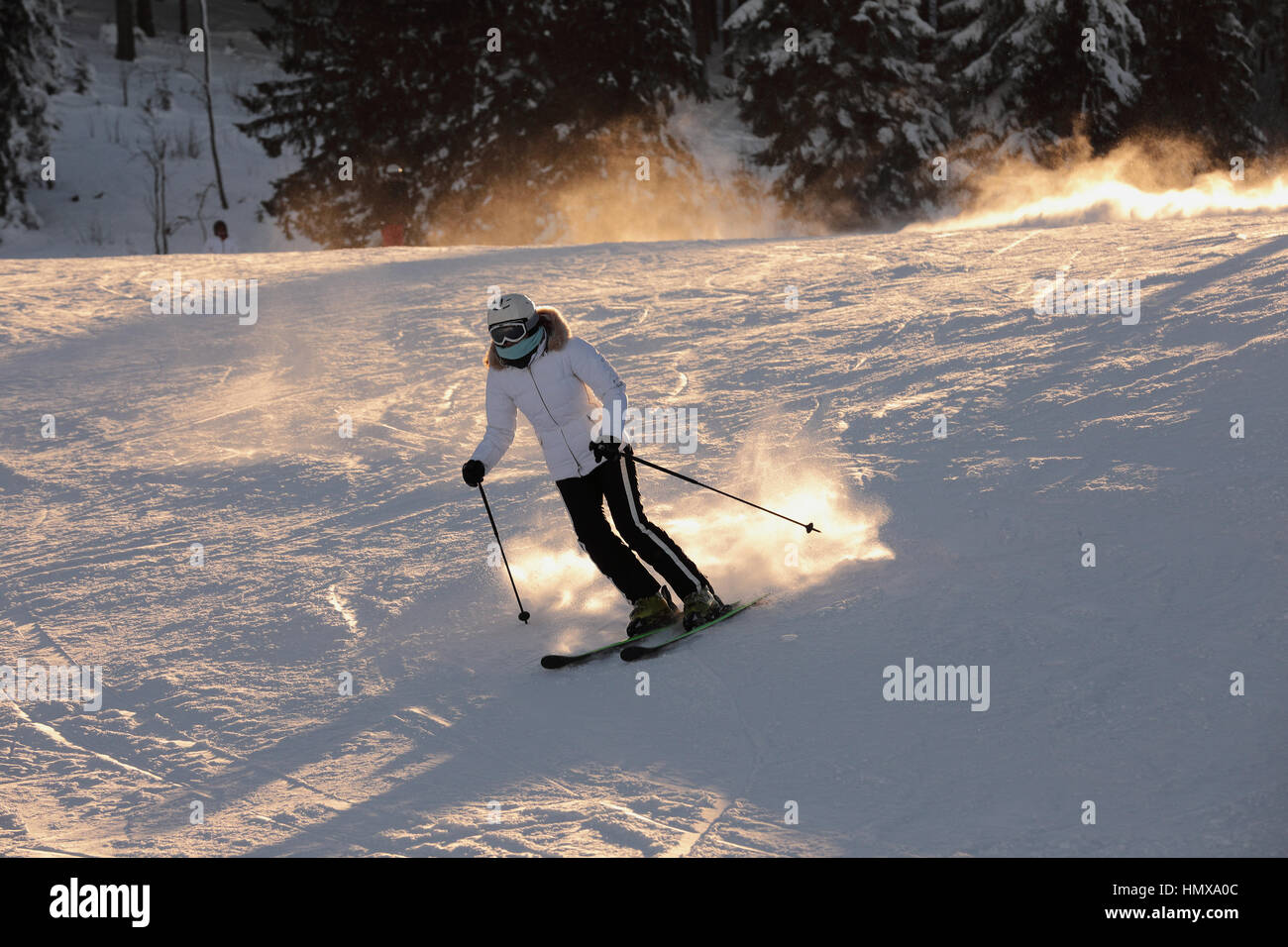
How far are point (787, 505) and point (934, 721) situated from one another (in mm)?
2479

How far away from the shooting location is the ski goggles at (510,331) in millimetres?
5613

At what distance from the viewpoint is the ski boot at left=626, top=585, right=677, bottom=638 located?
5809 mm

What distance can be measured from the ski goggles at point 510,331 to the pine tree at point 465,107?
68.2 feet

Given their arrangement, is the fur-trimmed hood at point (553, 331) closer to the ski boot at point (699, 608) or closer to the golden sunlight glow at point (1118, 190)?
the ski boot at point (699, 608)

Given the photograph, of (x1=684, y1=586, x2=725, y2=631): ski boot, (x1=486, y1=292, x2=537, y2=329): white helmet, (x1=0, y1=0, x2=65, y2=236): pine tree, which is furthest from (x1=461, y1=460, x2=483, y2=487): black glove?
(x1=0, y1=0, x2=65, y2=236): pine tree

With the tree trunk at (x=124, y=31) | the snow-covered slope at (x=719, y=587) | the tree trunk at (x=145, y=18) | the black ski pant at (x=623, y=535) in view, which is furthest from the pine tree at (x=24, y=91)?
the black ski pant at (x=623, y=535)

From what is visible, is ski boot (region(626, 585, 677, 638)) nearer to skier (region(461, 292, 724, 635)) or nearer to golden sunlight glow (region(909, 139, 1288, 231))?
skier (region(461, 292, 724, 635))

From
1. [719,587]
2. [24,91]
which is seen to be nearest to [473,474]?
[719,587]

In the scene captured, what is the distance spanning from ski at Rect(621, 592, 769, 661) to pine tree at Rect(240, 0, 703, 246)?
2093cm

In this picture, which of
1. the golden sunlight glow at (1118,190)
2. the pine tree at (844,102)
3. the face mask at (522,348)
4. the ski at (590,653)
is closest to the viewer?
the ski at (590,653)

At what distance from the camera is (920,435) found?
770 centimetres

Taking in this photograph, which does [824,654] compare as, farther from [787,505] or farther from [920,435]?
[920,435]

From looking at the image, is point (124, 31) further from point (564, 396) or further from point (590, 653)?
point (590, 653)

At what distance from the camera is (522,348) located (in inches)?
223
